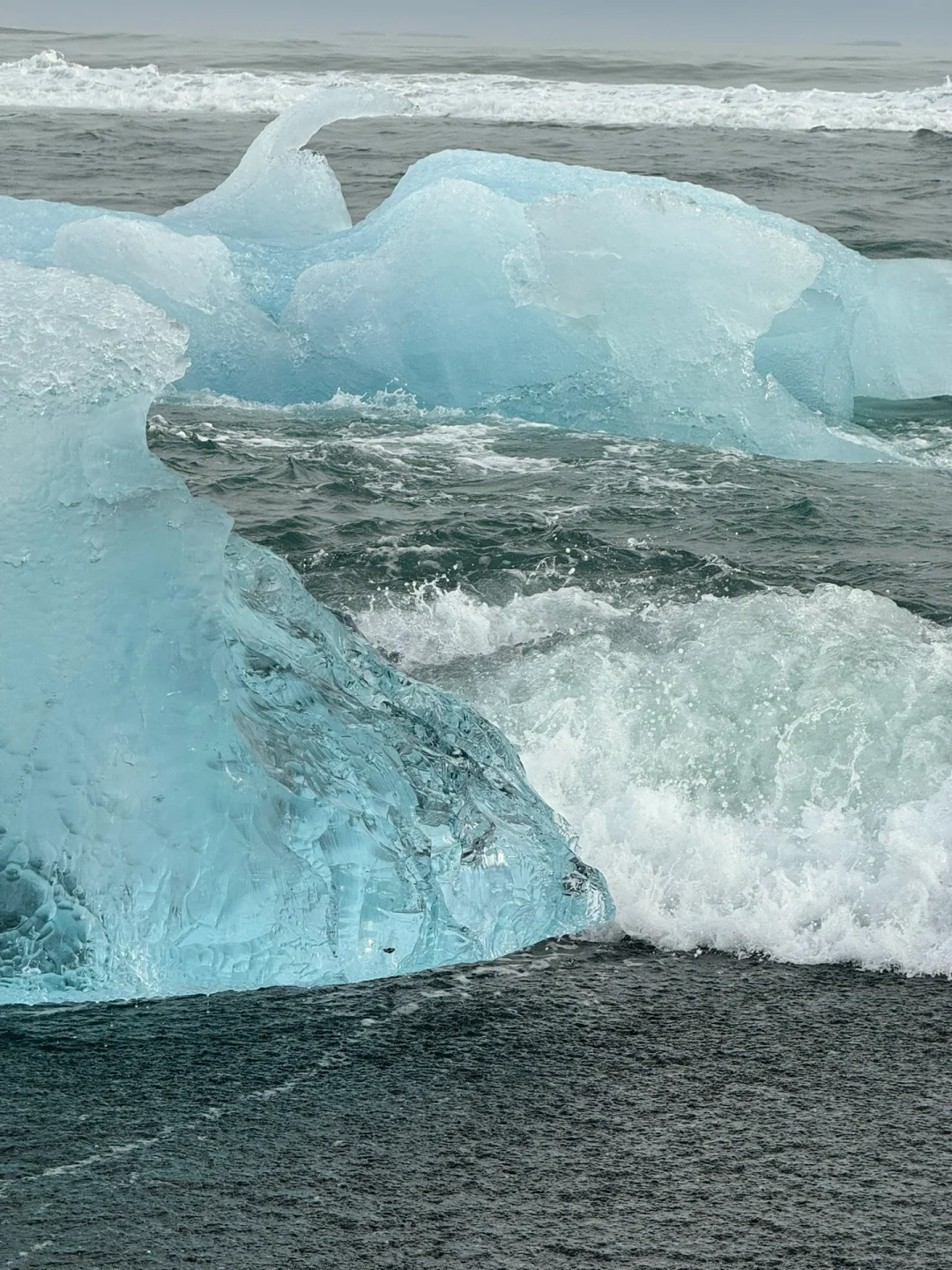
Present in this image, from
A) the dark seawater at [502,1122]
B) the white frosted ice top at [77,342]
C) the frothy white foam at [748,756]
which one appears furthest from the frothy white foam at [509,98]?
the dark seawater at [502,1122]

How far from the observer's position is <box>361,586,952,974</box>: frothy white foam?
396cm

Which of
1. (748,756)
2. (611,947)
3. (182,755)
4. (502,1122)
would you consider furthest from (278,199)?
(502,1122)

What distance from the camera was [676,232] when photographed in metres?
9.05

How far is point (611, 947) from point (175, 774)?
117 centimetres

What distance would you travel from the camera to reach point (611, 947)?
3.88m

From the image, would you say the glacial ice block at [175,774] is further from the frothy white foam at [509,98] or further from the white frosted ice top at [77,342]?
the frothy white foam at [509,98]

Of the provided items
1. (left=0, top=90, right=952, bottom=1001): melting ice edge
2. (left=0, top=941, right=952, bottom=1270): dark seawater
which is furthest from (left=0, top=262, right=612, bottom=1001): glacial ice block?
(left=0, top=941, right=952, bottom=1270): dark seawater

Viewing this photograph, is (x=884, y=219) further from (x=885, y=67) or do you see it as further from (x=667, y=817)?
(x=885, y=67)

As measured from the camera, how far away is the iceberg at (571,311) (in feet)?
28.7

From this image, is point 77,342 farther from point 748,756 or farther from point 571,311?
point 571,311

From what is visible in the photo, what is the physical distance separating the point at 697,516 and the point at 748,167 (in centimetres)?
1140

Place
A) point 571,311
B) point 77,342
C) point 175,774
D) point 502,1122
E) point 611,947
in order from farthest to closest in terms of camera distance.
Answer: point 571,311, point 77,342, point 611,947, point 175,774, point 502,1122

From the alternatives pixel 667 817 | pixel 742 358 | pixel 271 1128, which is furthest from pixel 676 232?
pixel 271 1128

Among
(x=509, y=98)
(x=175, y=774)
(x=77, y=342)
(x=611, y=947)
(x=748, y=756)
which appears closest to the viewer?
(x=175, y=774)
